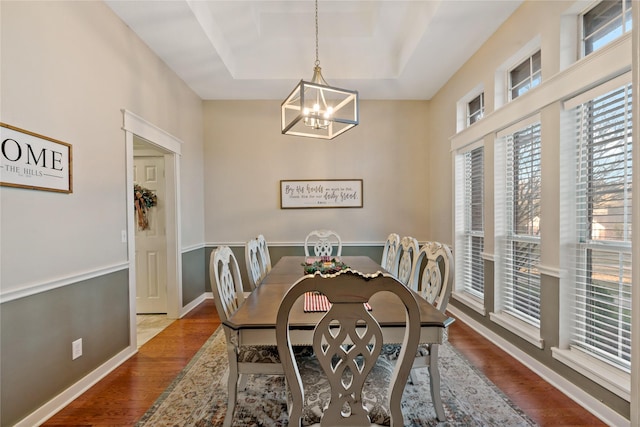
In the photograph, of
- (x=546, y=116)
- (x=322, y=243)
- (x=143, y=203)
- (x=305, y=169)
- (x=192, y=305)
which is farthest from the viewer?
(x=305, y=169)

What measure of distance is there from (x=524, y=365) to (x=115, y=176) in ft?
12.4

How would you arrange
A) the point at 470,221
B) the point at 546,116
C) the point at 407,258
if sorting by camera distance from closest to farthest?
the point at 546,116 → the point at 407,258 → the point at 470,221

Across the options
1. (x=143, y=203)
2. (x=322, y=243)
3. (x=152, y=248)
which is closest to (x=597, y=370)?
(x=322, y=243)

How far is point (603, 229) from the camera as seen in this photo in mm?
2008

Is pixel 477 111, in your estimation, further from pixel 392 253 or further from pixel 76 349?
pixel 76 349

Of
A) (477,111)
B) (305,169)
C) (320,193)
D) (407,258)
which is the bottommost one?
(407,258)

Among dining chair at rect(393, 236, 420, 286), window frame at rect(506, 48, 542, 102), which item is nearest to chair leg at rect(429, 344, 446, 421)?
dining chair at rect(393, 236, 420, 286)

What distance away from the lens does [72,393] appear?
7.11ft

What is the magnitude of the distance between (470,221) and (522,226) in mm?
987

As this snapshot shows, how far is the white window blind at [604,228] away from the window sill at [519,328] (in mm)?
283

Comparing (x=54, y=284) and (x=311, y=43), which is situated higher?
(x=311, y=43)

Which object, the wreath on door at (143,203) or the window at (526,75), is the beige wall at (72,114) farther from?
the window at (526,75)

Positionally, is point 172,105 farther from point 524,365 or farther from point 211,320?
point 524,365

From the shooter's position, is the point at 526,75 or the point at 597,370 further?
the point at 526,75
